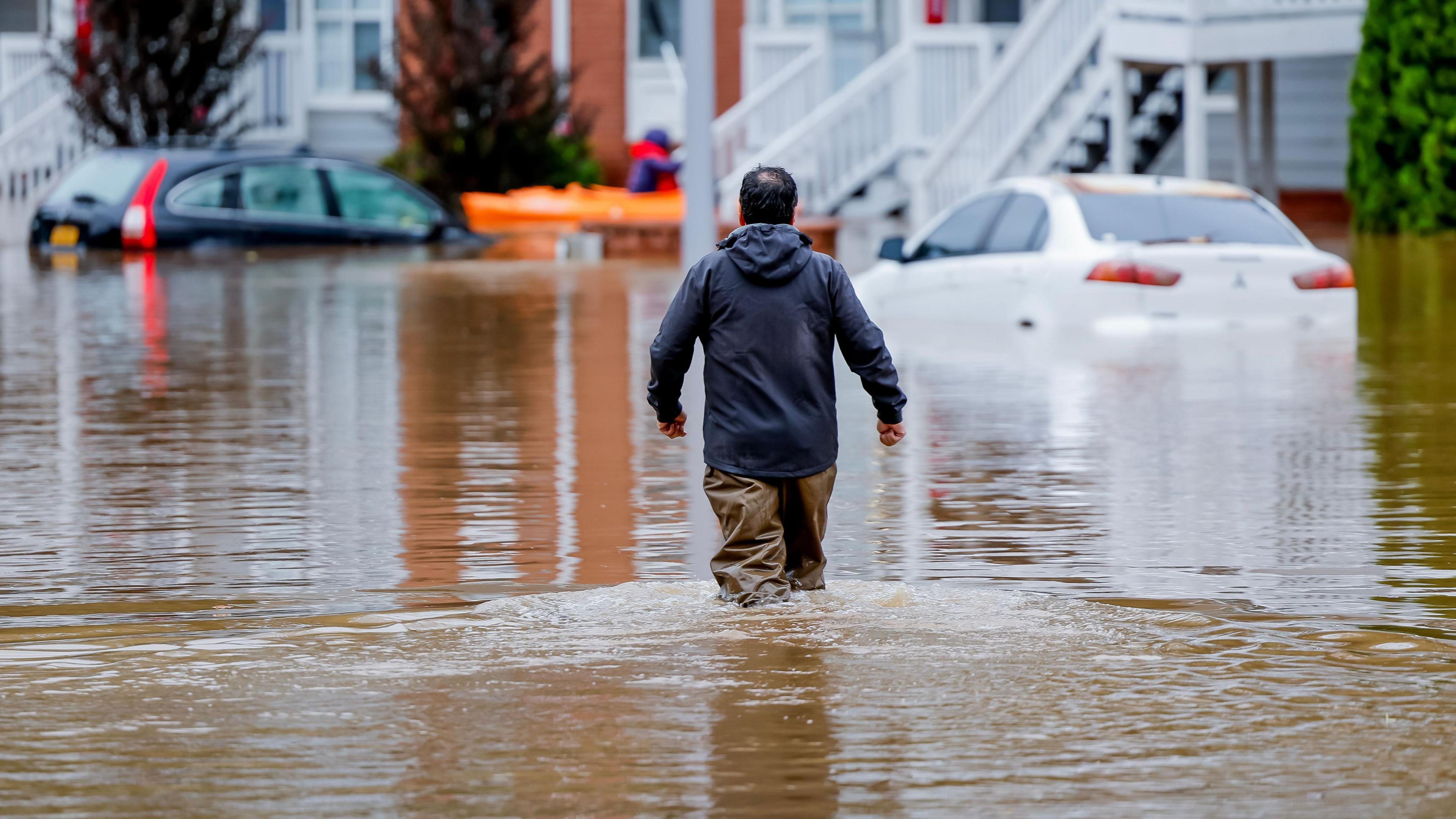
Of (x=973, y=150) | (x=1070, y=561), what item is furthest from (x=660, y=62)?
(x=1070, y=561)

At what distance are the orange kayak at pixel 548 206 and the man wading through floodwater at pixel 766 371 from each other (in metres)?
25.3

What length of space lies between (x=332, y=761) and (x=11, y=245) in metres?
26.1

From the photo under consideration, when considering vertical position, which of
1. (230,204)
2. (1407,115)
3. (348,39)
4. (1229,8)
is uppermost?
(348,39)

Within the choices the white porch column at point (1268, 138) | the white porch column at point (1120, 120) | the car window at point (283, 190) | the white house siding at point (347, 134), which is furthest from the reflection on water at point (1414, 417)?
the white house siding at point (347, 134)

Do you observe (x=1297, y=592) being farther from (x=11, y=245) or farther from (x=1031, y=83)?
(x=11, y=245)

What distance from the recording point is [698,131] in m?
12.0

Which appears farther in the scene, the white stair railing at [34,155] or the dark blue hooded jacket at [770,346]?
the white stair railing at [34,155]

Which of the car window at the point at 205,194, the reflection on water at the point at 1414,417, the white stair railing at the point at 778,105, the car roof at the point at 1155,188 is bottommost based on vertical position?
the reflection on water at the point at 1414,417

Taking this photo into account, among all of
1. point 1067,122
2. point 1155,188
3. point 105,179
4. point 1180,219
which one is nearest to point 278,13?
point 105,179

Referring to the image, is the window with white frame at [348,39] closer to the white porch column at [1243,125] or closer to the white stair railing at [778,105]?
the white stair railing at [778,105]

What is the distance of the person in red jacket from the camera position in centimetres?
3278

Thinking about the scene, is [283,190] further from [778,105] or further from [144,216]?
[778,105]

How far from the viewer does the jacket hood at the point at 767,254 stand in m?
6.93

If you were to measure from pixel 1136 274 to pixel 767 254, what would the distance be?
857 centimetres
